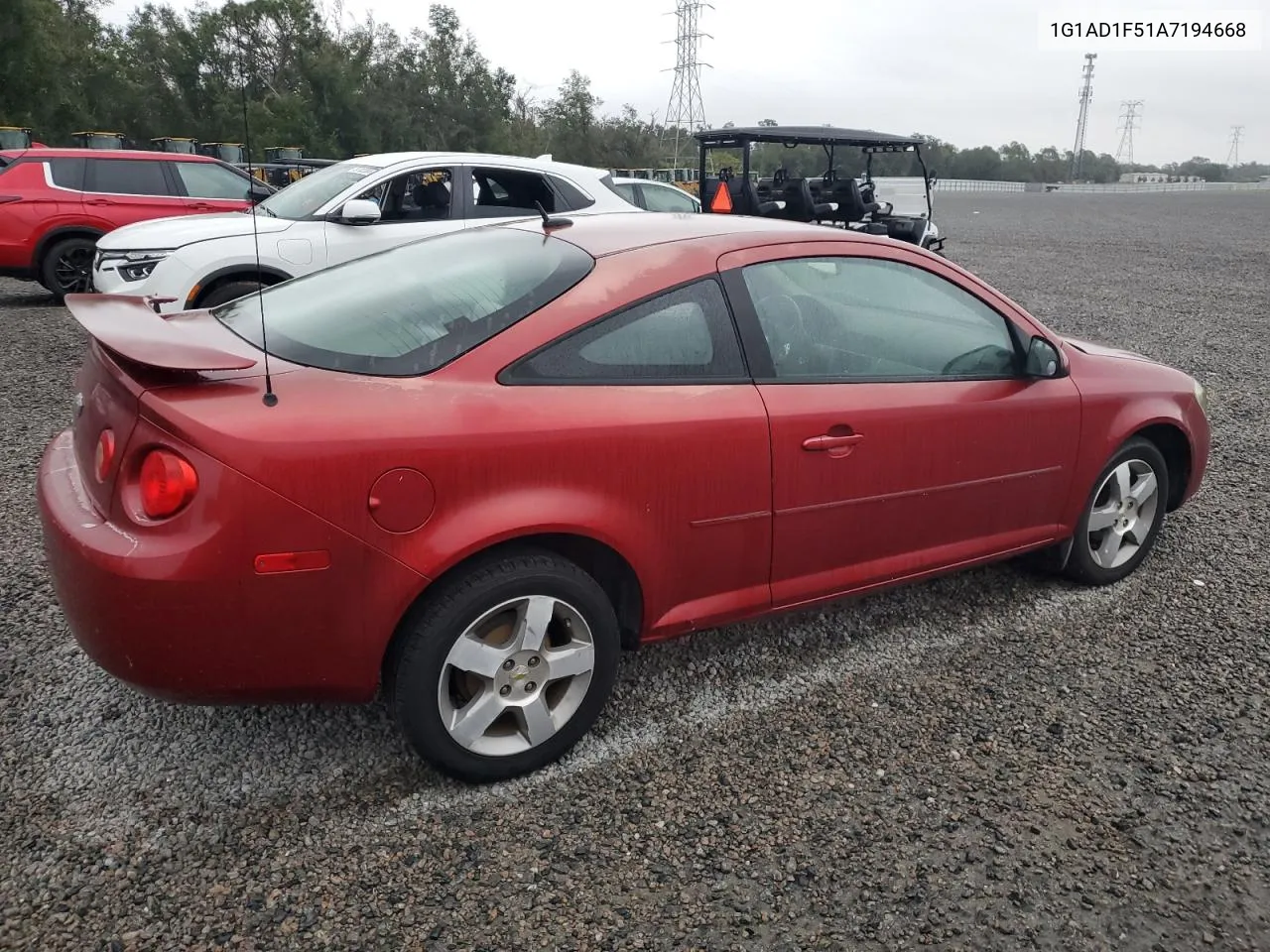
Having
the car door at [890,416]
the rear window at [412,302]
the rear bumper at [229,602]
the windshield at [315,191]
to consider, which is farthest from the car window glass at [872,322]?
the windshield at [315,191]

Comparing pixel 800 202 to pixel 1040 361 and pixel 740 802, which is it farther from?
pixel 740 802

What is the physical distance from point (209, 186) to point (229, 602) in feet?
32.3

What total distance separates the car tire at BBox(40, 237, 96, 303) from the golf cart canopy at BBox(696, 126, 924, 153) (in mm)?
8720

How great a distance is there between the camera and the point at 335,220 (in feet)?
22.1

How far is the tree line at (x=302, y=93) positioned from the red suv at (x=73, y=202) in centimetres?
162

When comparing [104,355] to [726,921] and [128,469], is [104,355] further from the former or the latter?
[726,921]

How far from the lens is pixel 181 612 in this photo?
2168mm

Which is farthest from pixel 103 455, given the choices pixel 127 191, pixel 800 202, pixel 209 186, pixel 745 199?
pixel 800 202

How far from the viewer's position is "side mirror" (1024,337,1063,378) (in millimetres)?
3453

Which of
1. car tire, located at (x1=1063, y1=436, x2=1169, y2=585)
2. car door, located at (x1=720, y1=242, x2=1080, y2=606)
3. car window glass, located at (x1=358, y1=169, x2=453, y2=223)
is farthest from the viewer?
car window glass, located at (x1=358, y1=169, x2=453, y2=223)

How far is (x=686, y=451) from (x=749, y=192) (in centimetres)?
1234

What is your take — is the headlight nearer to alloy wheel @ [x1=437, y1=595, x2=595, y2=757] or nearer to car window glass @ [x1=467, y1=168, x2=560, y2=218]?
car window glass @ [x1=467, y1=168, x2=560, y2=218]

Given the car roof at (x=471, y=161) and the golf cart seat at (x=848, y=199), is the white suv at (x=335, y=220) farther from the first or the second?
the golf cart seat at (x=848, y=199)

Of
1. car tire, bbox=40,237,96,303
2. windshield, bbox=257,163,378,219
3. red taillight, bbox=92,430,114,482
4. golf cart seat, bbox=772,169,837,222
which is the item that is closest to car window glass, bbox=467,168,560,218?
windshield, bbox=257,163,378,219
